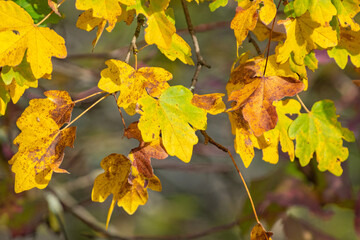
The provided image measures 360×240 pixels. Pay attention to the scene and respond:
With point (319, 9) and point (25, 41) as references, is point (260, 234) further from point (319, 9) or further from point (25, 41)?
point (25, 41)

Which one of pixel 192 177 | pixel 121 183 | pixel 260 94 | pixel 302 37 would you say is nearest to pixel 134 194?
pixel 121 183

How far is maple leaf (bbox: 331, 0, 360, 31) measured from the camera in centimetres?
68

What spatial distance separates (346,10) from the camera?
694mm

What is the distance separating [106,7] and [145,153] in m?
0.22

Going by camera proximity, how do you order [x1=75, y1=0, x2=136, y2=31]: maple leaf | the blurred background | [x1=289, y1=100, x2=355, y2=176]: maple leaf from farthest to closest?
the blurred background, [x1=289, y1=100, x2=355, y2=176]: maple leaf, [x1=75, y1=0, x2=136, y2=31]: maple leaf

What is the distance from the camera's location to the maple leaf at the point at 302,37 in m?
0.68

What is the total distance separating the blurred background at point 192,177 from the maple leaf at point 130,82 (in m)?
0.24

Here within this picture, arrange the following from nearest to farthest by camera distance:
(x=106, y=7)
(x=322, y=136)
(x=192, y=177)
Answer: (x=106, y=7), (x=322, y=136), (x=192, y=177)

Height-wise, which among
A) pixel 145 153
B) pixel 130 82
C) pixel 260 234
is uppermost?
pixel 130 82

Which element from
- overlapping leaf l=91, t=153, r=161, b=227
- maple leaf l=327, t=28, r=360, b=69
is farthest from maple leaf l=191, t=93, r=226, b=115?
maple leaf l=327, t=28, r=360, b=69

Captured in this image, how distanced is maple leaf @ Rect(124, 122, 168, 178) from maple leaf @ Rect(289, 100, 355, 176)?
8.8 inches

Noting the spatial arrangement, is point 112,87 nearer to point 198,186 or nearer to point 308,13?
point 308,13

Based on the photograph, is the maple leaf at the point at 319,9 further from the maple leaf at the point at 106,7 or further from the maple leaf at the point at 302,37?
the maple leaf at the point at 106,7

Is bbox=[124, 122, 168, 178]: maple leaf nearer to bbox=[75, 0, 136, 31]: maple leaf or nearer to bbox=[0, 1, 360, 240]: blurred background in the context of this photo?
bbox=[75, 0, 136, 31]: maple leaf
